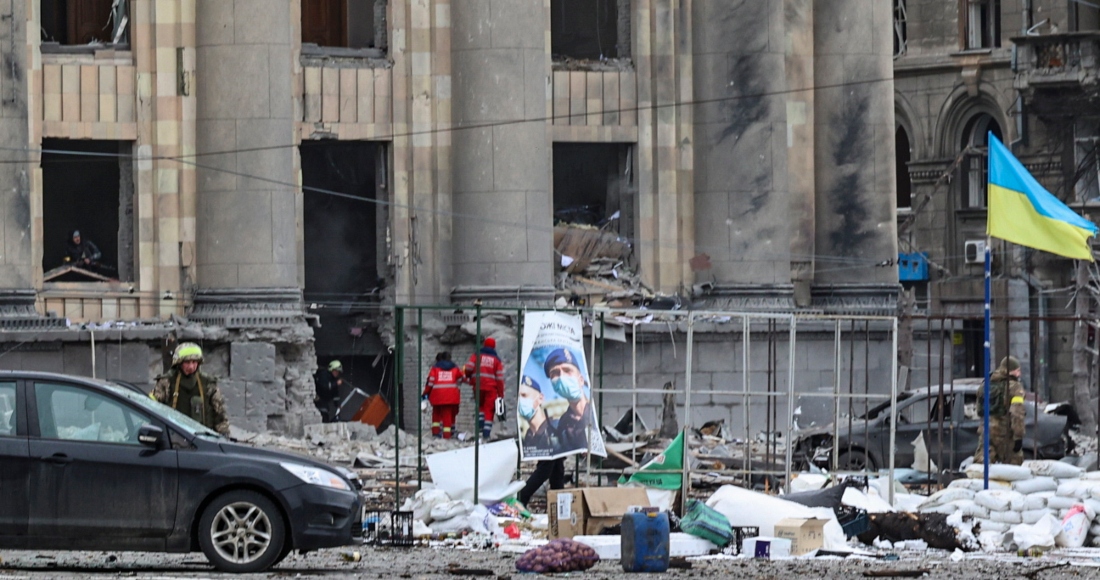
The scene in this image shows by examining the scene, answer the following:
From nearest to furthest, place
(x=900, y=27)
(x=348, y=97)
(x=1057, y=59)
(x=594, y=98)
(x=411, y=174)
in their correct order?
(x=348, y=97) → (x=411, y=174) → (x=594, y=98) → (x=1057, y=59) → (x=900, y=27)

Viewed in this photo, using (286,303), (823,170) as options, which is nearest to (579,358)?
(286,303)

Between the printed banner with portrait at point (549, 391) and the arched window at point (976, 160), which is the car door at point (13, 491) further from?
the arched window at point (976, 160)

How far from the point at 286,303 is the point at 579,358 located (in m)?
12.5

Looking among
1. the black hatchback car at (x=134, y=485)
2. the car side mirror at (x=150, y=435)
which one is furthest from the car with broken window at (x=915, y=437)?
the car side mirror at (x=150, y=435)

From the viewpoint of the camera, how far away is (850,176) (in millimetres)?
39219

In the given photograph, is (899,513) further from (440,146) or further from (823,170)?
(823,170)

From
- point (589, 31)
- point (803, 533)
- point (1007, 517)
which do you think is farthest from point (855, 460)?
point (589, 31)

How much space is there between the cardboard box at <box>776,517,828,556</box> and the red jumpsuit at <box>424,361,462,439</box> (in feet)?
42.4

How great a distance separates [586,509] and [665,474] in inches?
73.6

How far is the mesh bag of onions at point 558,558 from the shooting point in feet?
58.1

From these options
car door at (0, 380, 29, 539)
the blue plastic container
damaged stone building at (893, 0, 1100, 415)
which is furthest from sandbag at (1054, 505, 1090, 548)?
damaged stone building at (893, 0, 1100, 415)

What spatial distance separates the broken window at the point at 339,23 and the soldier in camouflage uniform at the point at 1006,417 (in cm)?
1394

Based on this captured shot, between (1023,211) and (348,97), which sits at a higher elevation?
(348,97)

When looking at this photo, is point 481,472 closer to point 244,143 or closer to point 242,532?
point 242,532
